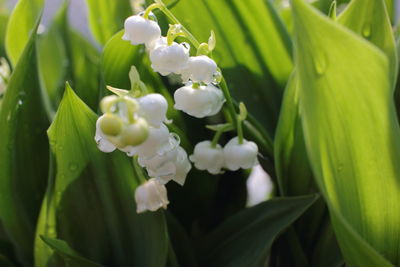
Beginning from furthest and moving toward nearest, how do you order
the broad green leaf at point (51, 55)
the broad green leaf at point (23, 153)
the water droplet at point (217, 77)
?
the broad green leaf at point (51, 55), the broad green leaf at point (23, 153), the water droplet at point (217, 77)

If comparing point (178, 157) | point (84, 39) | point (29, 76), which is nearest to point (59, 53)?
point (84, 39)

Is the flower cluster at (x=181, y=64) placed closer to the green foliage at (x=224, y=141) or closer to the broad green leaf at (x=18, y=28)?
the green foliage at (x=224, y=141)

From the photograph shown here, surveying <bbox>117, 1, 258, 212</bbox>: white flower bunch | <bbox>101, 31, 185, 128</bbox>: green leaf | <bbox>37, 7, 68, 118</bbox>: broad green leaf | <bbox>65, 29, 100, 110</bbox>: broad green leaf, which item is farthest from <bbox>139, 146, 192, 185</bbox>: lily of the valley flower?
<bbox>37, 7, 68, 118</bbox>: broad green leaf

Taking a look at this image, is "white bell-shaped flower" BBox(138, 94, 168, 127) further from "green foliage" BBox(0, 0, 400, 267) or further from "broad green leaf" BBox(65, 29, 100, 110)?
"broad green leaf" BBox(65, 29, 100, 110)

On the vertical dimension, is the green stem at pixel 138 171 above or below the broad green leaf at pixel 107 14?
below

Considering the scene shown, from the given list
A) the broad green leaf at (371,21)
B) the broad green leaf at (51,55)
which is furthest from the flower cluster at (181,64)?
the broad green leaf at (51,55)
